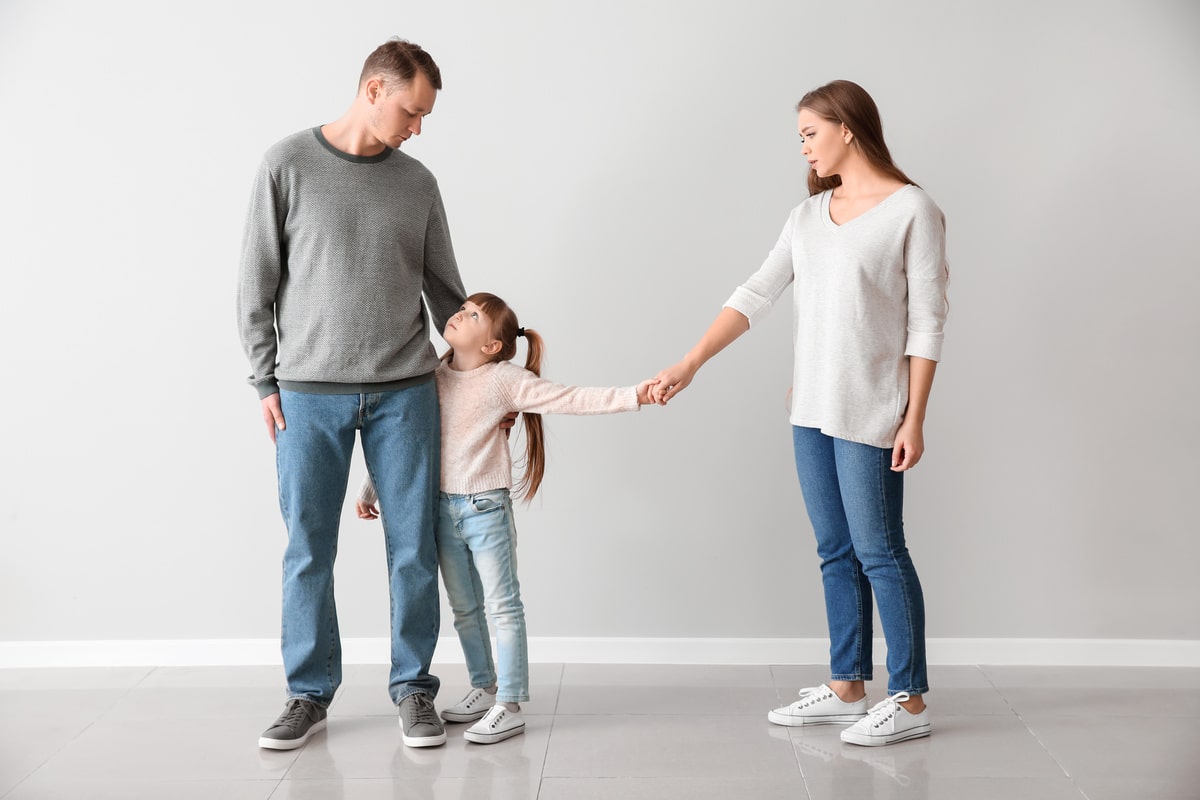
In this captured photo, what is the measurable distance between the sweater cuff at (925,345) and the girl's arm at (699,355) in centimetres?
35

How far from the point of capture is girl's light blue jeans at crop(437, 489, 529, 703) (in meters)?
2.12

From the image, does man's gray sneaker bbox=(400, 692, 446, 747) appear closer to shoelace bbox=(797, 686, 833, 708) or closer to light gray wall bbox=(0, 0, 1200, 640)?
light gray wall bbox=(0, 0, 1200, 640)

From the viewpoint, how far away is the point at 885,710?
83.0 inches

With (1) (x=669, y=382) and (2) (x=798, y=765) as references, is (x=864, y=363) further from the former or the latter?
(2) (x=798, y=765)

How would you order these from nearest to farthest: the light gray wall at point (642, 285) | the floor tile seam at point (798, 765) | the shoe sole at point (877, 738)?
the floor tile seam at point (798, 765), the shoe sole at point (877, 738), the light gray wall at point (642, 285)

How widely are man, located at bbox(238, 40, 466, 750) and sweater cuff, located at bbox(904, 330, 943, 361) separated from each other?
3.02 ft

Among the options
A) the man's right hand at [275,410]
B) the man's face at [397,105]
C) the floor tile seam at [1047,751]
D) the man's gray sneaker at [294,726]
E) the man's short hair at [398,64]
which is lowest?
the floor tile seam at [1047,751]

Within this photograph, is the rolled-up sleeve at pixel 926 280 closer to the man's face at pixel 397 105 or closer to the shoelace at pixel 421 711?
the man's face at pixel 397 105

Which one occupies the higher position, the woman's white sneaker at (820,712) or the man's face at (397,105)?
the man's face at (397,105)

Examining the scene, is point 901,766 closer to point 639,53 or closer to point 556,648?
point 556,648

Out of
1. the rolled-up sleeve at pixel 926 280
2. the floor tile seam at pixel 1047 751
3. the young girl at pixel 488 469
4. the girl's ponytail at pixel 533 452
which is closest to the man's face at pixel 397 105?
the young girl at pixel 488 469


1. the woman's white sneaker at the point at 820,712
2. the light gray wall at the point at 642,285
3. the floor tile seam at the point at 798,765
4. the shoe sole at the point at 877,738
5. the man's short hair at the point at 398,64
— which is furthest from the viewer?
the light gray wall at the point at 642,285

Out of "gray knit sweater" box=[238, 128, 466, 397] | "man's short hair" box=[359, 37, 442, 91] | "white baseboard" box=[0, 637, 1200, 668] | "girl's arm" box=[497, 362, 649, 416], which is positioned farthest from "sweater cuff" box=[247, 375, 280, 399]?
"white baseboard" box=[0, 637, 1200, 668]

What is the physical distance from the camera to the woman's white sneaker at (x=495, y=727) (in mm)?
2094
